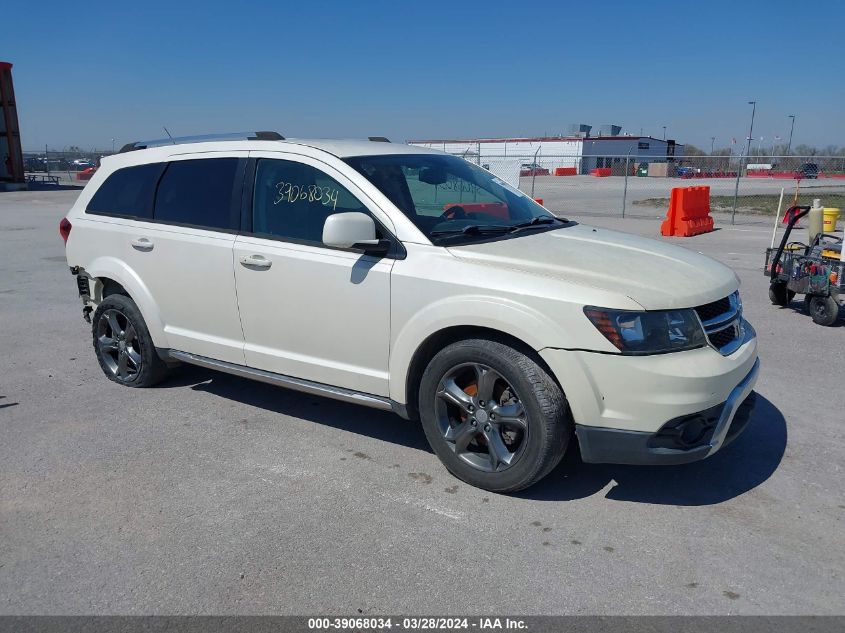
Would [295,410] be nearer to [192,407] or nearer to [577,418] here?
[192,407]

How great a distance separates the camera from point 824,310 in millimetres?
7445

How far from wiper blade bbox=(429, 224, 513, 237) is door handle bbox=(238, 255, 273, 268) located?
1089mm

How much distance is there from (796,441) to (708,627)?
7.12 feet

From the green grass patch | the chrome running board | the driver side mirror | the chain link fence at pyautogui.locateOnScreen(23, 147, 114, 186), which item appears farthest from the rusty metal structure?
the driver side mirror

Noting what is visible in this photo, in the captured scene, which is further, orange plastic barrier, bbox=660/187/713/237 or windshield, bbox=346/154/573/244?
orange plastic barrier, bbox=660/187/713/237

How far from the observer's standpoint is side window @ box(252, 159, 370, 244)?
4328 millimetres

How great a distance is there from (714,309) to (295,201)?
252cm

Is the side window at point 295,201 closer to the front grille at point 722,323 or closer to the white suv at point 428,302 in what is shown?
the white suv at point 428,302

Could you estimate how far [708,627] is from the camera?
279 centimetres

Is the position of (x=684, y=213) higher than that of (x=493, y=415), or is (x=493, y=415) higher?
(x=493, y=415)

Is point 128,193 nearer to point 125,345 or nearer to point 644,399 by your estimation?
point 125,345

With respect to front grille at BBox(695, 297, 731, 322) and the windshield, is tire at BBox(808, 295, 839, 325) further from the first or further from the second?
front grille at BBox(695, 297, 731, 322)

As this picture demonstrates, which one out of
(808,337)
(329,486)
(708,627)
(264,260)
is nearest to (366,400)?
(329,486)

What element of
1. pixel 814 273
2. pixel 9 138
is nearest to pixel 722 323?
pixel 814 273
